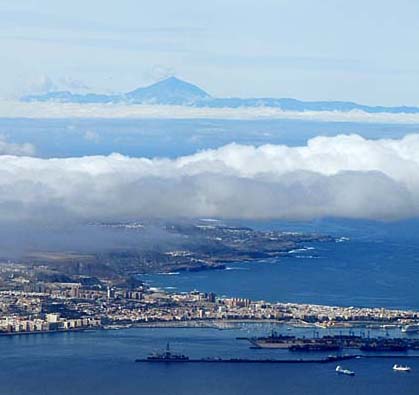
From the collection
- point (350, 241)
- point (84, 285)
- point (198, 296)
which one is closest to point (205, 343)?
point (198, 296)

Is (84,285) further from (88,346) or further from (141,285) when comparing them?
(88,346)

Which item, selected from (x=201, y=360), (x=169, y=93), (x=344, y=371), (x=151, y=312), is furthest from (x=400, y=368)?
(x=169, y=93)

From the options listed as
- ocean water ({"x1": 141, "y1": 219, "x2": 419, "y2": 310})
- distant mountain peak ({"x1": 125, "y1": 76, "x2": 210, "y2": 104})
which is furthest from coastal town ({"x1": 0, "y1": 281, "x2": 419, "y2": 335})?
distant mountain peak ({"x1": 125, "y1": 76, "x2": 210, "y2": 104})

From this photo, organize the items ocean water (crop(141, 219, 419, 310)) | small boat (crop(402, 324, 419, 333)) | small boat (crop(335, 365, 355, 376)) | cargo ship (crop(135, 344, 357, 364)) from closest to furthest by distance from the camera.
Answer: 1. small boat (crop(335, 365, 355, 376))
2. cargo ship (crop(135, 344, 357, 364))
3. small boat (crop(402, 324, 419, 333))
4. ocean water (crop(141, 219, 419, 310))

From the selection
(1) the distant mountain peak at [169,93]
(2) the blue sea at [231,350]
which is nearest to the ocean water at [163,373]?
(2) the blue sea at [231,350]

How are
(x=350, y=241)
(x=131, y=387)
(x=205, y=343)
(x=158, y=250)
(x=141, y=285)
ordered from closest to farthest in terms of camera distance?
(x=131, y=387)
(x=205, y=343)
(x=141, y=285)
(x=158, y=250)
(x=350, y=241)

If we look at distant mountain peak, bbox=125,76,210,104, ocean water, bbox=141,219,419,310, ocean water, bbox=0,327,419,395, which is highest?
distant mountain peak, bbox=125,76,210,104

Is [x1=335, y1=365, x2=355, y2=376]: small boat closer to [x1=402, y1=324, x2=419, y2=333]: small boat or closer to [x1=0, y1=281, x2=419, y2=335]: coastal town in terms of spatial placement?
[x1=402, y1=324, x2=419, y2=333]: small boat

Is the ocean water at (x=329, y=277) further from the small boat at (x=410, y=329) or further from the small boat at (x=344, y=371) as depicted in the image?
the small boat at (x=344, y=371)
